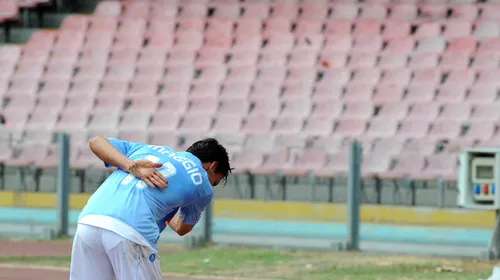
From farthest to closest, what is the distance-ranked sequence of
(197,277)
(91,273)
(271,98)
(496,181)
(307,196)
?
(271,98), (307,196), (496,181), (197,277), (91,273)

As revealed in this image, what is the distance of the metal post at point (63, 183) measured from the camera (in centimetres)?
1541

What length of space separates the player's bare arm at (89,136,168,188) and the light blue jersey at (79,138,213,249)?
0.12 feet

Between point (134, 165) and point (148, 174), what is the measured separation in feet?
0.28

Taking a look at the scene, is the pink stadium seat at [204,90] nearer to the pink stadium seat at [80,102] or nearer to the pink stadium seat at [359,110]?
the pink stadium seat at [80,102]

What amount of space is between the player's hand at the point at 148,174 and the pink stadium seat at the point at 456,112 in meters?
13.9

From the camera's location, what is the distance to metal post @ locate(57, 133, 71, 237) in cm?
1541

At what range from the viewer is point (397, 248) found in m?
14.4

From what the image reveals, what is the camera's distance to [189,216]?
5.64 metres

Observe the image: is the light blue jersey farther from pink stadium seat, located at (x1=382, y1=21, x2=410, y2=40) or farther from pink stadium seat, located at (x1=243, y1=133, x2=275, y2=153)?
pink stadium seat, located at (x1=382, y1=21, x2=410, y2=40)

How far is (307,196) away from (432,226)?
6.20ft

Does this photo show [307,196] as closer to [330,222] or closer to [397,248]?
[330,222]

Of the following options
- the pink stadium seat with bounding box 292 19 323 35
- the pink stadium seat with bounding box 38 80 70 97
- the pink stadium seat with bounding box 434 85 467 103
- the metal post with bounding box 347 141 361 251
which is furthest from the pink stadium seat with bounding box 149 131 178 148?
the pink stadium seat with bounding box 434 85 467 103

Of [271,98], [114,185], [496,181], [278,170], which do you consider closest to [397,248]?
[496,181]

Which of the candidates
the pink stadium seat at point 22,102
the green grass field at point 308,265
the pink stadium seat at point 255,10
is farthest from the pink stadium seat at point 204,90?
the green grass field at point 308,265
